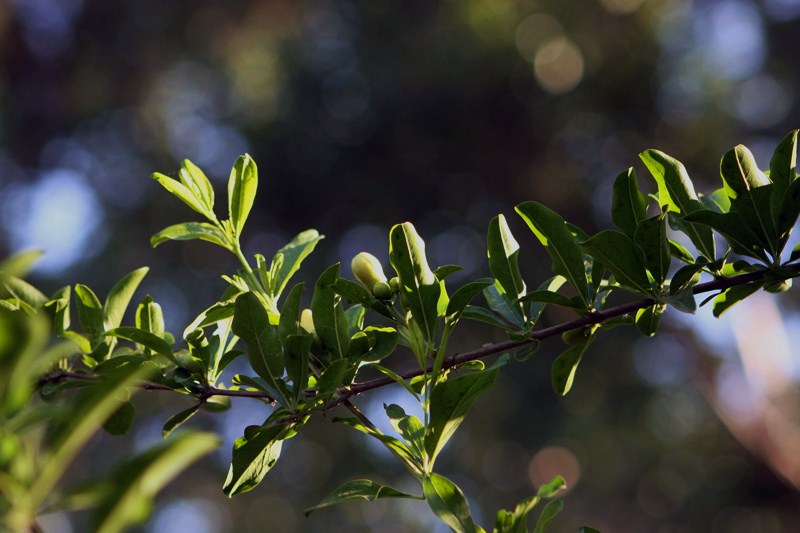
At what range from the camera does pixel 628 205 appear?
59 cm

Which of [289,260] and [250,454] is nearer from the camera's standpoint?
[250,454]

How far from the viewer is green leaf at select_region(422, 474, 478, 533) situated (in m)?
0.51

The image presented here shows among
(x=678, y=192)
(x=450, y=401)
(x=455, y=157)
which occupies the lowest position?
(x=455, y=157)

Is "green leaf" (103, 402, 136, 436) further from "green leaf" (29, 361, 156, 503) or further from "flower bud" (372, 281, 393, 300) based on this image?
"green leaf" (29, 361, 156, 503)

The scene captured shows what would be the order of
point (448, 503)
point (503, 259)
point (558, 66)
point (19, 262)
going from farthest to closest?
1. point (558, 66)
2. point (503, 259)
3. point (448, 503)
4. point (19, 262)

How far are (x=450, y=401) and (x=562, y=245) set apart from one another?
16 cm

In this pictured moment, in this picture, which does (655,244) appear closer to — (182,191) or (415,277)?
(415,277)

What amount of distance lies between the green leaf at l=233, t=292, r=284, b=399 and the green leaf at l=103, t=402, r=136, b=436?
124 mm

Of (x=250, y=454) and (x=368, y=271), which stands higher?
(x=368, y=271)

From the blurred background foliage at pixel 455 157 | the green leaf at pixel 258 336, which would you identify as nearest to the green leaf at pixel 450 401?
the green leaf at pixel 258 336

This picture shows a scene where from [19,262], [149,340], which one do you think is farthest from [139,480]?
[149,340]

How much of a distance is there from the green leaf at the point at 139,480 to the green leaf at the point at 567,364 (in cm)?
39

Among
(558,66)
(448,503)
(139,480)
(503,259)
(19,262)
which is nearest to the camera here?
(139,480)

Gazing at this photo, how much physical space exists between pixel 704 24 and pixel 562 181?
169cm
